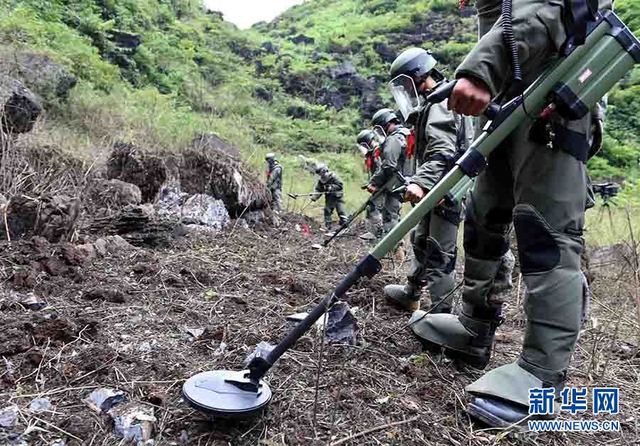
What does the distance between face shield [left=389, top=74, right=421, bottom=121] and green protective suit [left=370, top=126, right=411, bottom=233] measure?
3036 millimetres

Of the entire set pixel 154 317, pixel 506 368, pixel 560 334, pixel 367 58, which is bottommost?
pixel 154 317

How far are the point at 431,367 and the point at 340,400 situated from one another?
52 cm

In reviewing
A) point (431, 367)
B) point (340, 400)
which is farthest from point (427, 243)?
point (340, 400)

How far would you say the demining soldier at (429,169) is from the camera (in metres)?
2.79

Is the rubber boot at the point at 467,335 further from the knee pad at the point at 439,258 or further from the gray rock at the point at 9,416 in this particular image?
the gray rock at the point at 9,416

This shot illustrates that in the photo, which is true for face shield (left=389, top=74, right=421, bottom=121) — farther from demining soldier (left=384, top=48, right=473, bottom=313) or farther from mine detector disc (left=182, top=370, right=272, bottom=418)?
mine detector disc (left=182, top=370, right=272, bottom=418)

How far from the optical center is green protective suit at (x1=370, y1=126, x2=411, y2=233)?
6.46m

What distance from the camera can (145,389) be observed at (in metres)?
1.58

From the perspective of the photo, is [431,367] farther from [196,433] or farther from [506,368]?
[196,433]

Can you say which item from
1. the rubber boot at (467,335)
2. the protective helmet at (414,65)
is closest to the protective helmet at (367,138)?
the protective helmet at (414,65)

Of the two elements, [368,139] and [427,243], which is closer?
[427,243]

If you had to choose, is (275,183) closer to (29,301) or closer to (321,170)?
(321,170)

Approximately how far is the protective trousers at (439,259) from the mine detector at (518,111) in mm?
1257

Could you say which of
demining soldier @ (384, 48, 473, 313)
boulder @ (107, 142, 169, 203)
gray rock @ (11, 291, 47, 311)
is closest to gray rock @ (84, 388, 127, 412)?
gray rock @ (11, 291, 47, 311)
